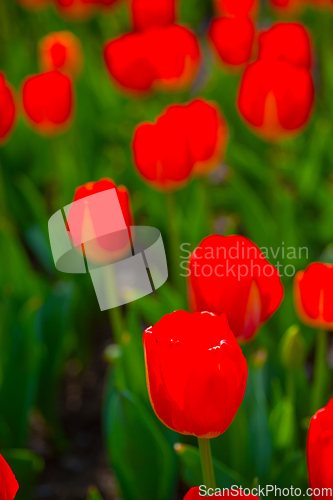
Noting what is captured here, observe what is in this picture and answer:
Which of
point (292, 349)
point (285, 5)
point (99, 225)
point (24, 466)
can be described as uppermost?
point (285, 5)

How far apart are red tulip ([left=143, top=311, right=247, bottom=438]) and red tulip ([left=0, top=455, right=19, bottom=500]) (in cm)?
13

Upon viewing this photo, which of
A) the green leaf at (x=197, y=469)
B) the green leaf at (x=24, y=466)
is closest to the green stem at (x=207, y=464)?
the green leaf at (x=197, y=469)

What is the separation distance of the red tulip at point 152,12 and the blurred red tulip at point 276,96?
0.63 m

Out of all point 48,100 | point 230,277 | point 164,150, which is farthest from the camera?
point 48,100

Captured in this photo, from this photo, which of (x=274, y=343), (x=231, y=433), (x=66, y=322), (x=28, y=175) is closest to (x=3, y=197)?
(x=28, y=175)

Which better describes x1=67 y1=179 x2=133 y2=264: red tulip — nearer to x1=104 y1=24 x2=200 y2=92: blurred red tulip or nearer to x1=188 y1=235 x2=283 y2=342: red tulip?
x1=188 y1=235 x2=283 y2=342: red tulip

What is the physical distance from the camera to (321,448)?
0.50 meters

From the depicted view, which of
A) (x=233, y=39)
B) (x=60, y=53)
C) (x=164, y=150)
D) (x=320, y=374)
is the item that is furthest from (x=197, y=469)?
(x=60, y=53)

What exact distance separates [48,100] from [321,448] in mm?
974

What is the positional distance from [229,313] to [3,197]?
103 cm

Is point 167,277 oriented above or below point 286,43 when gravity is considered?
below

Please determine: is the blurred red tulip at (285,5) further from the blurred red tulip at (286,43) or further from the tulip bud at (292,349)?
the tulip bud at (292,349)

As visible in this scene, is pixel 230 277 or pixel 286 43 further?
pixel 286 43

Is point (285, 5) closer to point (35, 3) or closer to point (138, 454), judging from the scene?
point (35, 3)
